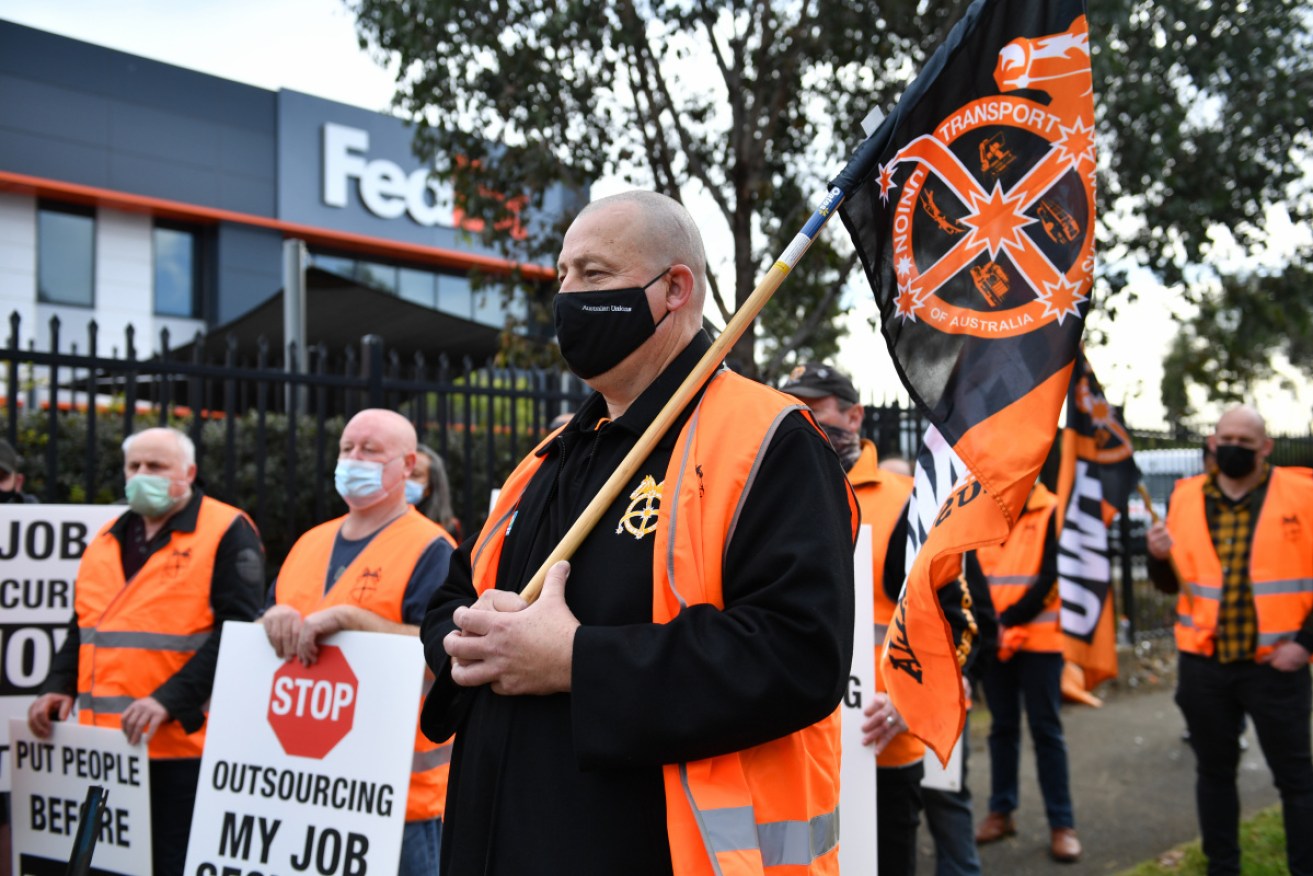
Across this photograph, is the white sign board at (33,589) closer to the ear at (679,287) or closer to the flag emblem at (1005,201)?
the ear at (679,287)

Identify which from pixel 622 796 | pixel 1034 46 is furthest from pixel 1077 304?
pixel 622 796

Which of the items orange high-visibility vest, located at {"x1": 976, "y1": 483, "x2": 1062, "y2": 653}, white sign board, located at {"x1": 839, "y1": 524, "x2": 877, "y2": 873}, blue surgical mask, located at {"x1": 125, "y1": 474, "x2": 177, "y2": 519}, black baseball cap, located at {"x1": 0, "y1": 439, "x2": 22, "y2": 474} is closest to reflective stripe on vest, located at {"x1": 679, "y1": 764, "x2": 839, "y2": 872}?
white sign board, located at {"x1": 839, "y1": 524, "x2": 877, "y2": 873}

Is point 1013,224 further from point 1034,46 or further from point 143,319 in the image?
point 143,319

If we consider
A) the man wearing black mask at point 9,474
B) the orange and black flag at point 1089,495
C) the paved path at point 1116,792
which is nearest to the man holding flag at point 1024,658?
the paved path at point 1116,792

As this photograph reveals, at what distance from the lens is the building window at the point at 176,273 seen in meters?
20.7

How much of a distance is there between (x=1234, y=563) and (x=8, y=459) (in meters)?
6.36

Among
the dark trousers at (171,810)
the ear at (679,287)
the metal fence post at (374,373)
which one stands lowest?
the dark trousers at (171,810)

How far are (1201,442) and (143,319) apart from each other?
61.0 feet

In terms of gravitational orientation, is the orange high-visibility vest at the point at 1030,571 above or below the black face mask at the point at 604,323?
below

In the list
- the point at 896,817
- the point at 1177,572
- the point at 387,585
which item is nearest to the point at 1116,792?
the point at 1177,572

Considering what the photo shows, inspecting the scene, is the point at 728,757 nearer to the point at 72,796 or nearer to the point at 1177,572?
the point at 72,796

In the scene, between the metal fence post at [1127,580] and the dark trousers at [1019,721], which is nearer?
the dark trousers at [1019,721]

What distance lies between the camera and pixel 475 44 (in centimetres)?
810

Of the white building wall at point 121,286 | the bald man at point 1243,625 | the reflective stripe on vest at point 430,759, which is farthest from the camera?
the white building wall at point 121,286
